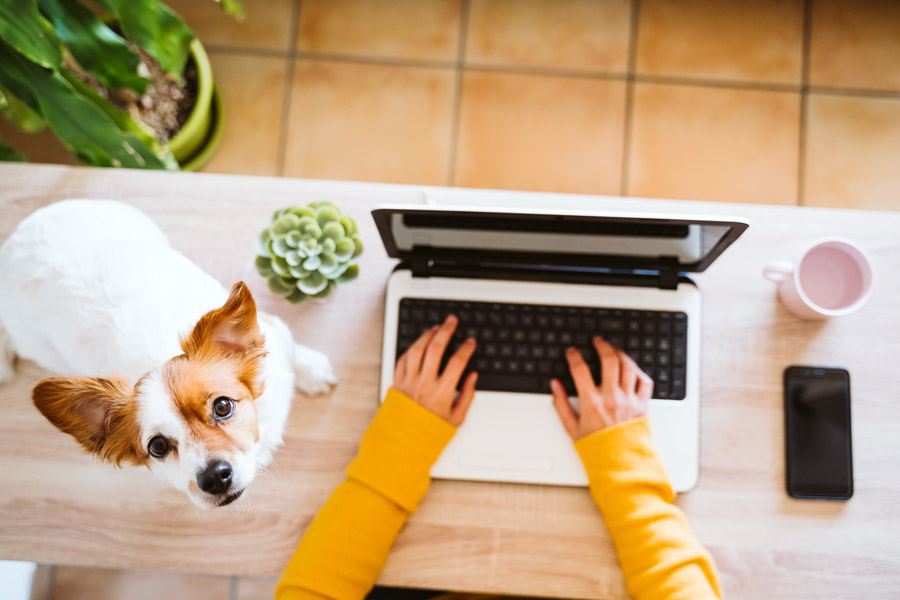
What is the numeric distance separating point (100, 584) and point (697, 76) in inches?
72.7

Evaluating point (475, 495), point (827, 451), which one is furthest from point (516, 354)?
point (827, 451)

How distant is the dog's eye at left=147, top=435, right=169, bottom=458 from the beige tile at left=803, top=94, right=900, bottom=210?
59.3 inches

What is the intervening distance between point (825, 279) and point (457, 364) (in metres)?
0.55

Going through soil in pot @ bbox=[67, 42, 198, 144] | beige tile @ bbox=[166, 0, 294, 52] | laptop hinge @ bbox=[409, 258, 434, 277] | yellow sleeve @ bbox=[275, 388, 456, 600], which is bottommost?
yellow sleeve @ bbox=[275, 388, 456, 600]

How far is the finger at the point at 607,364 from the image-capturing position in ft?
2.73

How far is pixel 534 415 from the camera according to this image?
84 cm

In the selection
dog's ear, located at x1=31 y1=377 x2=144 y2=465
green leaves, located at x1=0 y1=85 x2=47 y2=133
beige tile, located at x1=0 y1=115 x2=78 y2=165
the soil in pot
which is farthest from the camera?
beige tile, located at x1=0 y1=115 x2=78 y2=165

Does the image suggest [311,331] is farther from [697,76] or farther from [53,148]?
[697,76]

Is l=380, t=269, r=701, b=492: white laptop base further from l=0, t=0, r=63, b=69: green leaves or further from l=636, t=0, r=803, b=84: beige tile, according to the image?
l=636, t=0, r=803, b=84: beige tile

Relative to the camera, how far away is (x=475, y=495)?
83 cm

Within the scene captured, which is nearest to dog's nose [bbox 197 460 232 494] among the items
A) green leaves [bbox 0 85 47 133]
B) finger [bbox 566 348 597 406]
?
finger [bbox 566 348 597 406]

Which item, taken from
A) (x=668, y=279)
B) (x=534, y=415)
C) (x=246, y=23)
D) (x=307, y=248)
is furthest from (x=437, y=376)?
(x=246, y=23)

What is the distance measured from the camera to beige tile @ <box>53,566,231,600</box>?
1.30 m

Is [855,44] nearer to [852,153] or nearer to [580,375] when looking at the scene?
[852,153]
